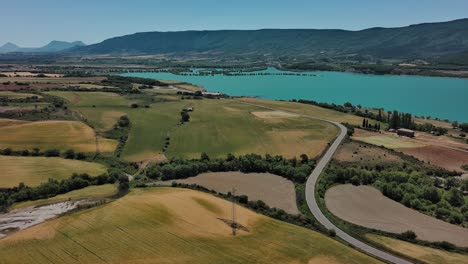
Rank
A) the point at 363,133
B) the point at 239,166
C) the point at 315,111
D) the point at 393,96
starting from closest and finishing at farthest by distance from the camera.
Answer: the point at 239,166 < the point at 363,133 < the point at 315,111 < the point at 393,96

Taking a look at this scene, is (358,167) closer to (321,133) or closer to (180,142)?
(321,133)

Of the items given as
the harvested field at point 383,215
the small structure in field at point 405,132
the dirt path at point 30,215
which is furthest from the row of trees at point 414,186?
the dirt path at point 30,215

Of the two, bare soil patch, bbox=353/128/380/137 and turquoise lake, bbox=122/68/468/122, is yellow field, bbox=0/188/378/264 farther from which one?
turquoise lake, bbox=122/68/468/122

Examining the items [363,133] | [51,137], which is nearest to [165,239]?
[51,137]

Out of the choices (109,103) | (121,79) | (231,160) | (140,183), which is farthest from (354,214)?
(121,79)

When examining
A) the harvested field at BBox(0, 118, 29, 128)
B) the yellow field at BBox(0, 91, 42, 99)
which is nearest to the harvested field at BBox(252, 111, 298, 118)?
the harvested field at BBox(0, 118, 29, 128)

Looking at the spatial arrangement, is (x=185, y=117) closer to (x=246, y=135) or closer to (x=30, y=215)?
(x=246, y=135)

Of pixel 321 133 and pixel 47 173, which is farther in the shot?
pixel 321 133
